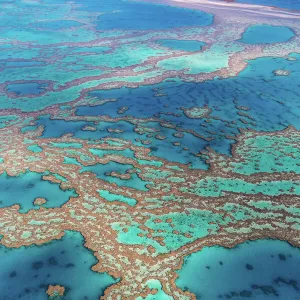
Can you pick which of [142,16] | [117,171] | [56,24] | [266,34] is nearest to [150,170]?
[117,171]

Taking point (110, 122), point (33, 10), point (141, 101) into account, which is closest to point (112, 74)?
point (141, 101)

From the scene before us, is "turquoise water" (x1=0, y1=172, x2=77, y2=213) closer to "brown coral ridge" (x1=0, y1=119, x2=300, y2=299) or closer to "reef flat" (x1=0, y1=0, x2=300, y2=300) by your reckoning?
"reef flat" (x1=0, y1=0, x2=300, y2=300)

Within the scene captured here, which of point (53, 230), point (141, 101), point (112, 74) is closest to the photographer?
point (53, 230)

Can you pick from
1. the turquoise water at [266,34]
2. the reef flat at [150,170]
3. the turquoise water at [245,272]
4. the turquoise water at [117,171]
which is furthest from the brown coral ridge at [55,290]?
the turquoise water at [266,34]

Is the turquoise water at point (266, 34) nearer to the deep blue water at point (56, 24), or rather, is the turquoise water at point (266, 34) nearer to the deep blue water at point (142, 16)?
the deep blue water at point (142, 16)

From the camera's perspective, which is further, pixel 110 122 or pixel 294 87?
pixel 294 87

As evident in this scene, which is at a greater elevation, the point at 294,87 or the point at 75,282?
the point at 294,87

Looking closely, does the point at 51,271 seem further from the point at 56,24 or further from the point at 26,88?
the point at 56,24

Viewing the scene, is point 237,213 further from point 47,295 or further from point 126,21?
point 126,21
